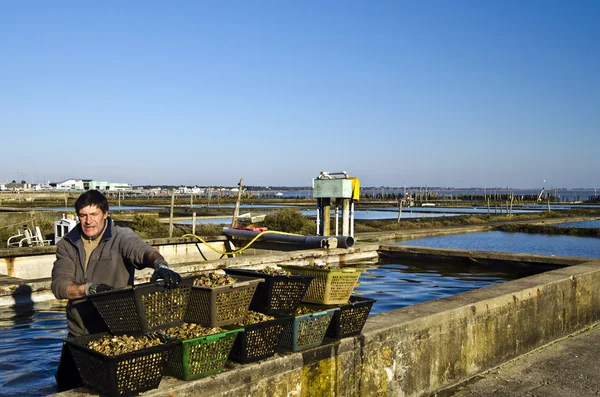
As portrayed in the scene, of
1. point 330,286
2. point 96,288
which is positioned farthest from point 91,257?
point 330,286

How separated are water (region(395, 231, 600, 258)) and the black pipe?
9.93m

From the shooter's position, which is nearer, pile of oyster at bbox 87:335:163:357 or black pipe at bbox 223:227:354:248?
pile of oyster at bbox 87:335:163:357

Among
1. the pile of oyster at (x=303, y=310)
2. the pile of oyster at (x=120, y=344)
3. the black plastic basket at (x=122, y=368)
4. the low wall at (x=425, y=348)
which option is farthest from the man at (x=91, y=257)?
the pile of oyster at (x=303, y=310)

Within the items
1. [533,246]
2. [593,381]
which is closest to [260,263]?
[593,381]

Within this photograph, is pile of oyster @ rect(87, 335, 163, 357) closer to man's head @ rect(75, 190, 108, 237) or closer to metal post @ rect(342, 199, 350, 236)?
man's head @ rect(75, 190, 108, 237)

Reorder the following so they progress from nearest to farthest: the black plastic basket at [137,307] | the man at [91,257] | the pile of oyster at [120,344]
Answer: the pile of oyster at [120,344] → the black plastic basket at [137,307] → the man at [91,257]

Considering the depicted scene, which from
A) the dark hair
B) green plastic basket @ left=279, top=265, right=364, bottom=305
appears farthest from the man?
green plastic basket @ left=279, top=265, right=364, bottom=305

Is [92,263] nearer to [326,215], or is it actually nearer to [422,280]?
[422,280]

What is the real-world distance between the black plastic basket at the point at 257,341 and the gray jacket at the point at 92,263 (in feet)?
3.09

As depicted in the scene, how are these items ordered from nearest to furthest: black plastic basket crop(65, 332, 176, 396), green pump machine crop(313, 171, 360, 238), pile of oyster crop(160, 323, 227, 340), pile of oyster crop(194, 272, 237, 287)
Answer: black plastic basket crop(65, 332, 176, 396) < pile of oyster crop(160, 323, 227, 340) < pile of oyster crop(194, 272, 237, 287) < green pump machine crop(313, 171, 360, 238)

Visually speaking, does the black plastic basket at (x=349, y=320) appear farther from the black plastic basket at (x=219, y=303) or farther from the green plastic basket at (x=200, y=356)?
the green plastic basket at (x=200, y=356)

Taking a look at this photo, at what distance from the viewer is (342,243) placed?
15.9m

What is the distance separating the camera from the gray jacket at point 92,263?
4223 mm

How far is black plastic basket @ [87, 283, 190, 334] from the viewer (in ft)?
11.7
